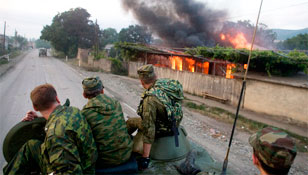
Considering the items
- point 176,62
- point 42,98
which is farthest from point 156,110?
point 176,62

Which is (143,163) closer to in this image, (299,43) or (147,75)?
(147,75)

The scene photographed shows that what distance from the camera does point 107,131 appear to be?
2.43 m

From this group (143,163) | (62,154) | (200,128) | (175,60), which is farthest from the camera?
(175,60)

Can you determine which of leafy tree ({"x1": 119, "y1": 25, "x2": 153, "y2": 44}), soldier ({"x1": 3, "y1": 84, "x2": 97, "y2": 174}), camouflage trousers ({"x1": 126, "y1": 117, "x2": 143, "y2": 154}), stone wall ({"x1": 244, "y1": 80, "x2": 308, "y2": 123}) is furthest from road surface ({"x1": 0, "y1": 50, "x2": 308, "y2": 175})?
leafy tree ({"x1": 119, "y1": 25, "x2": 153, "y2": 44})

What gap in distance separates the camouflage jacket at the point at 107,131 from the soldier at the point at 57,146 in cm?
16

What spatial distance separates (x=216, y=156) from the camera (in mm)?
5703

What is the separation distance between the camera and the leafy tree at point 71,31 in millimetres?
39750

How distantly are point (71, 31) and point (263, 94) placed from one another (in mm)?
38836

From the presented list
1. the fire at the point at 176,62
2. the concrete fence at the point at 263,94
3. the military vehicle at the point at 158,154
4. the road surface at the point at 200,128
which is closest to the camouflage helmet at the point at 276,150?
the military vehicle at the point at 158,154

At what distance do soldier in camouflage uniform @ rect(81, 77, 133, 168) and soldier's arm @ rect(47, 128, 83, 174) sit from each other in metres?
0.47

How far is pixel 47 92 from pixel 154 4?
30.6 meters

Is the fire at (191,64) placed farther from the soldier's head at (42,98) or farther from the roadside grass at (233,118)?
the soldier's head at (42,98)

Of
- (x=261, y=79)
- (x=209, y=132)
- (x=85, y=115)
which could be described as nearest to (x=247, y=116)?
(x=261, y=79)

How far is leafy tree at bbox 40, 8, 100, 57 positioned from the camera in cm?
3975
